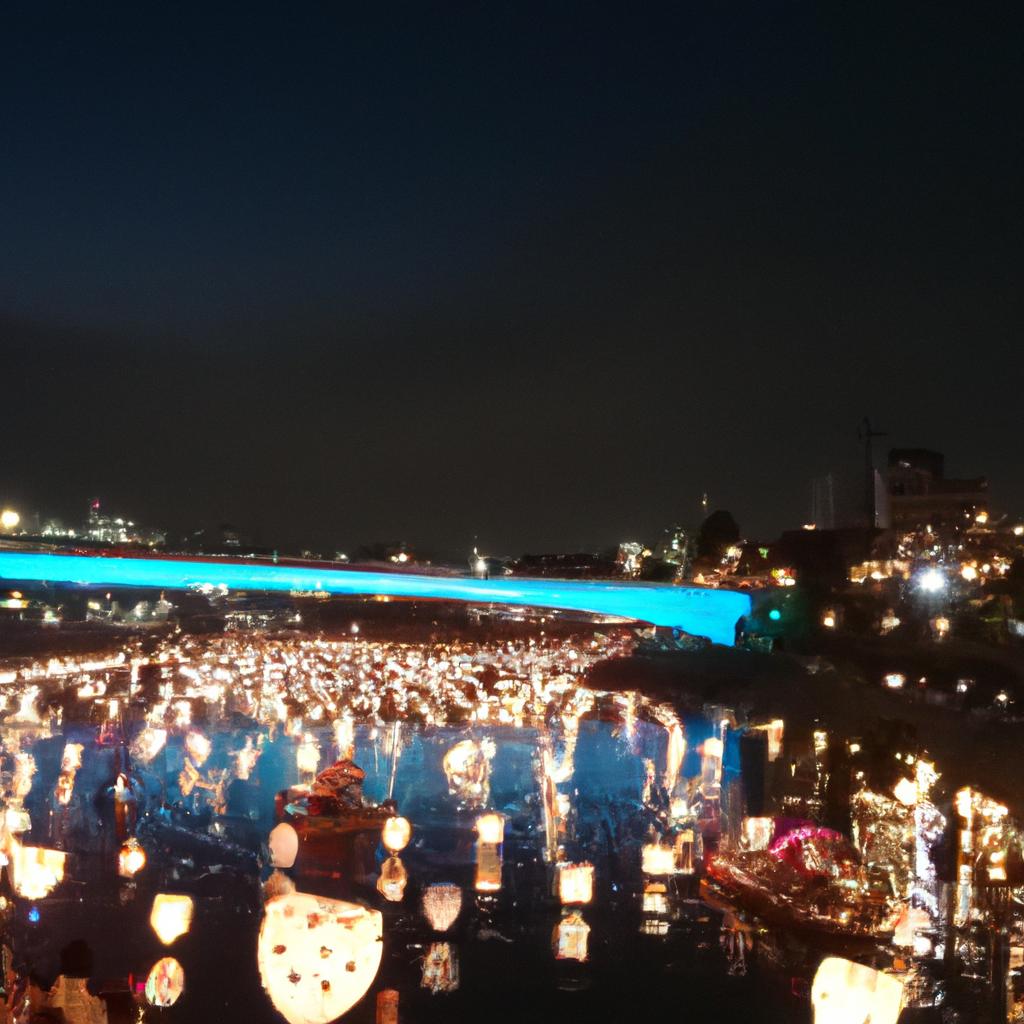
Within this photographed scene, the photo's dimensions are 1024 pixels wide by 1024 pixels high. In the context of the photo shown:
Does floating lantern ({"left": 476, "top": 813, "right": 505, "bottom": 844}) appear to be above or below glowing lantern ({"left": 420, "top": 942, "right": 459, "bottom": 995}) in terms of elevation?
above

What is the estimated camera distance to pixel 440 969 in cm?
721

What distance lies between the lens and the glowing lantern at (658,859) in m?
9.58

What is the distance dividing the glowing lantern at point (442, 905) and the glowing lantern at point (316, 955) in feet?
1.36

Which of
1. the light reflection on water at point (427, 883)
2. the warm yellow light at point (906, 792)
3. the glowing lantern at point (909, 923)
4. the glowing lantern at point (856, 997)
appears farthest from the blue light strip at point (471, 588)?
the glowing lantern at point (856, 997)

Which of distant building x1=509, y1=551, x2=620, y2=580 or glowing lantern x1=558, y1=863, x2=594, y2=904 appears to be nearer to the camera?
glowing lantern x1=558, y1=863, x2=594, y2=904

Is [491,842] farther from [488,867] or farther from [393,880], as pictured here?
[393,880]

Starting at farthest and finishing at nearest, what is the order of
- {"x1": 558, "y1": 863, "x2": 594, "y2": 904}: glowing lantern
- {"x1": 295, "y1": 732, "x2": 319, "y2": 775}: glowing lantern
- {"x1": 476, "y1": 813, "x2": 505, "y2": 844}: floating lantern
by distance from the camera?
{"x1": 295, "y1": 732, "x2": 319, "y2": 775}: glowing lantern → {"x1": 476, "y1": 813, "x2": 505, "y2": 844}: floating lantern → {"x1": 558, "y1": 863, "x2": 594, "y2": 904}: glowing lantern

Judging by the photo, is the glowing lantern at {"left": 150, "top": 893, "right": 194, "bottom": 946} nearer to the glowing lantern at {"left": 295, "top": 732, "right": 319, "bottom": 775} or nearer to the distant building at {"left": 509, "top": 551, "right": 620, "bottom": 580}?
the glowing lantern at {"left": 295, "top": 732, "right": 319, "bottom": 775}

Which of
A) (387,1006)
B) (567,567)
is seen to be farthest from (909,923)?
(567,567)

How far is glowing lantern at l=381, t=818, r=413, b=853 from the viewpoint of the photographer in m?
10.2

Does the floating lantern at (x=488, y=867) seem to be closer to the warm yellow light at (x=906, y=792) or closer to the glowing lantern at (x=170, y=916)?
the glowing lantern at (x=170, y=916)

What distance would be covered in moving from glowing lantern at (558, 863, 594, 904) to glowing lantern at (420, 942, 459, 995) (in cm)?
138

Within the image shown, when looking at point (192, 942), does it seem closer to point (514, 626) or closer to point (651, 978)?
point (651, 978)

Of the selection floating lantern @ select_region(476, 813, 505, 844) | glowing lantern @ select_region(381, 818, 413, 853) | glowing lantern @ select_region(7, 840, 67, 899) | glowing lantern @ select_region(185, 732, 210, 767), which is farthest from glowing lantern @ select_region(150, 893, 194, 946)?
glowing lantern @ select_region(185, 732, 210, 767)
